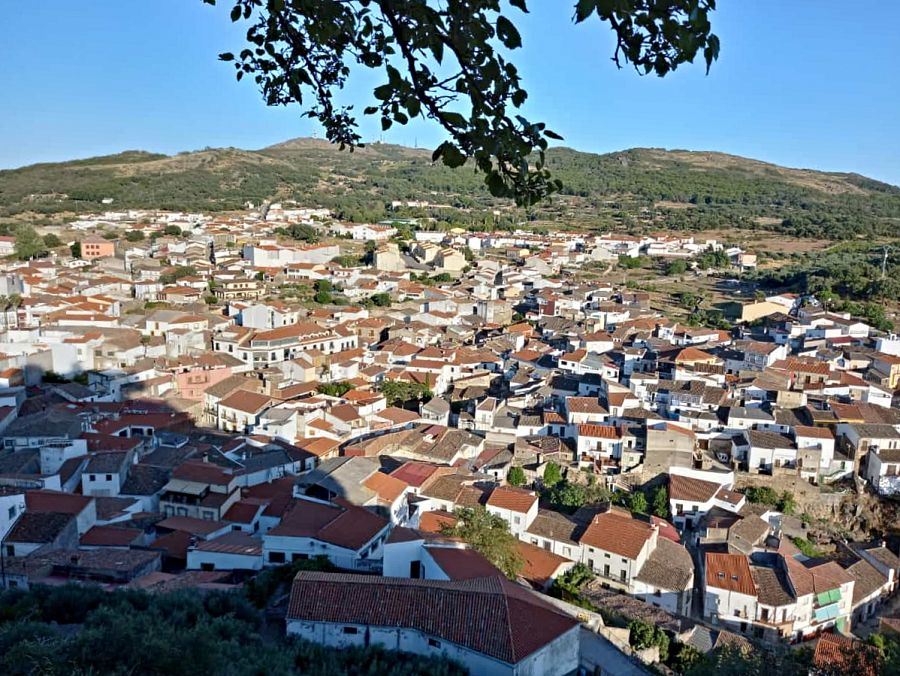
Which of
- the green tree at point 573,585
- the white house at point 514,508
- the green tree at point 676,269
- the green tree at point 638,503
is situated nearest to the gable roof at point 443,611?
the green tree at point 573,585

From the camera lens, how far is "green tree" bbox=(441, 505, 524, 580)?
36.2 ft

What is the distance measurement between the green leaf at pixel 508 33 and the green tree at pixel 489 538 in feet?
31.5

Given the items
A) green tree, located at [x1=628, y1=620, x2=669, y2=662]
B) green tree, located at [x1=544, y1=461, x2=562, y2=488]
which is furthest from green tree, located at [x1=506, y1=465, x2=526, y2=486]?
green tree, located at [x1=628, y1=620, x2=669, y2=662]

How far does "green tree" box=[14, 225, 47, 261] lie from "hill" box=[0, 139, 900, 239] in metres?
11.0

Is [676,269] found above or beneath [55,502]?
above

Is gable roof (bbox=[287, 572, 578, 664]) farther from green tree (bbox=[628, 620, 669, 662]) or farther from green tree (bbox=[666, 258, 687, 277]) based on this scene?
green tree (bbox=[666, 258, 687, 277])

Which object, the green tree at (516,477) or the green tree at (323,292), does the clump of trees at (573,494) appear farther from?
the green tree at (323,292)

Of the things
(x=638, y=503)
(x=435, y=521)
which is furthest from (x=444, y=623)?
(x=638, y=503)

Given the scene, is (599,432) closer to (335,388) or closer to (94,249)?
(335,388)

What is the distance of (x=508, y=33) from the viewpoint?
6.58 ft

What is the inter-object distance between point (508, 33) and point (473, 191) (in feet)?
282

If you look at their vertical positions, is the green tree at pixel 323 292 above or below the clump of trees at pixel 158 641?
above

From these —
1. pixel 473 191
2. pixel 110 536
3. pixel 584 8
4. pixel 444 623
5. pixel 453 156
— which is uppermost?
pixel 473 191

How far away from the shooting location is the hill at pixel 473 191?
61406 mm
